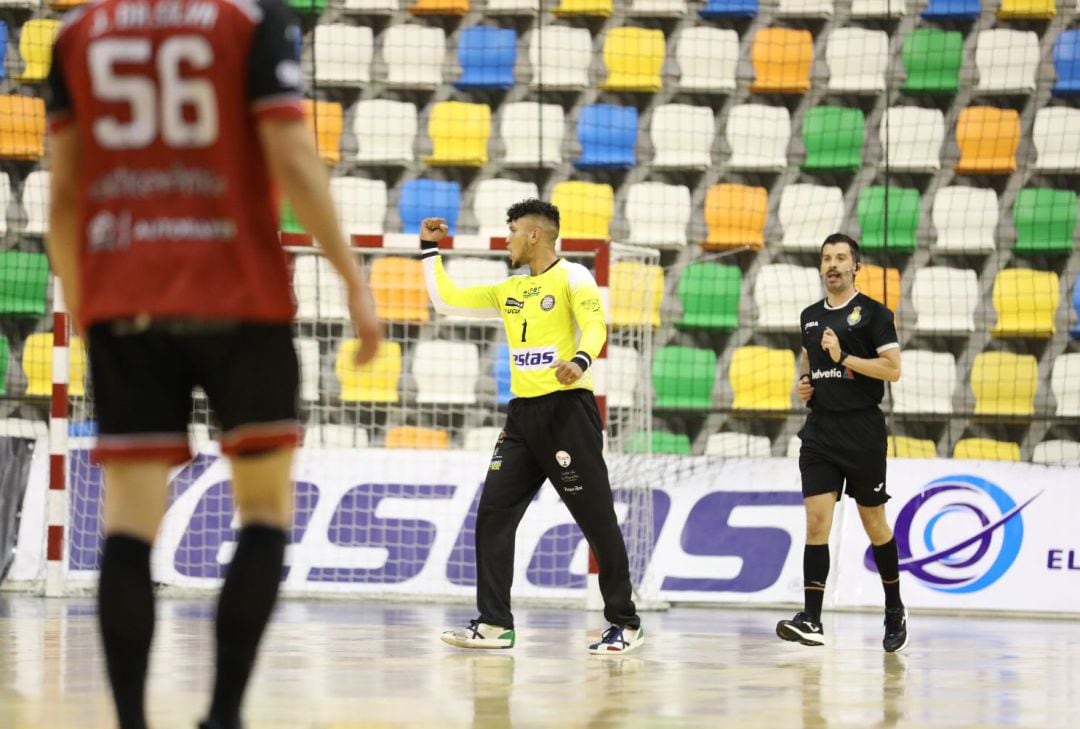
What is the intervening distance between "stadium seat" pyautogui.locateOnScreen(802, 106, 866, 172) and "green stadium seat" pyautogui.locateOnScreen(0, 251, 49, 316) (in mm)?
7640

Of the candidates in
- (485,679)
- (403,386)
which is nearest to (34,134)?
(403,386)

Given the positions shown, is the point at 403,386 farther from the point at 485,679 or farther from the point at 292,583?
the point at 485,679

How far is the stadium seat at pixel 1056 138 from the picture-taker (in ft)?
48.0

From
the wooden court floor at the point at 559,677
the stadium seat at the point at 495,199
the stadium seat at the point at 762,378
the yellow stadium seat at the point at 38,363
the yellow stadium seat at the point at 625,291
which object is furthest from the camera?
the stadium seat at the point at 495,199

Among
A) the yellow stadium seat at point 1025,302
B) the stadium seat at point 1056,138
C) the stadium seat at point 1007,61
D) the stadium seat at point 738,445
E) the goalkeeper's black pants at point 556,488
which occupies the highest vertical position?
the stadium seat at point 1007,61

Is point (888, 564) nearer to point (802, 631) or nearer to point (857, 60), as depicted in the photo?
point (802, 631)

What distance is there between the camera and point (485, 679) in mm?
6023

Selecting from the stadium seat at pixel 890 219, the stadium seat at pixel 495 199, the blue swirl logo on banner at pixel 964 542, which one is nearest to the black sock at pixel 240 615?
the blue swirl logo on banner at pixel 964 542

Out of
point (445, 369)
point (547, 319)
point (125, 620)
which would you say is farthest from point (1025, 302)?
point (125, 620)

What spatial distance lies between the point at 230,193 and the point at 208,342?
322mm

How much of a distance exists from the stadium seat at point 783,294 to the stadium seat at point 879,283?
579 millimetres

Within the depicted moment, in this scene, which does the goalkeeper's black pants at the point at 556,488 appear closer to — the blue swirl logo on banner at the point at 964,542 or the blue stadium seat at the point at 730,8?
the blue swirl logo on banner at the point at 964,542

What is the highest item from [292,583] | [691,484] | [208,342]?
[208,342]

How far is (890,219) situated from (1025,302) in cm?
152
